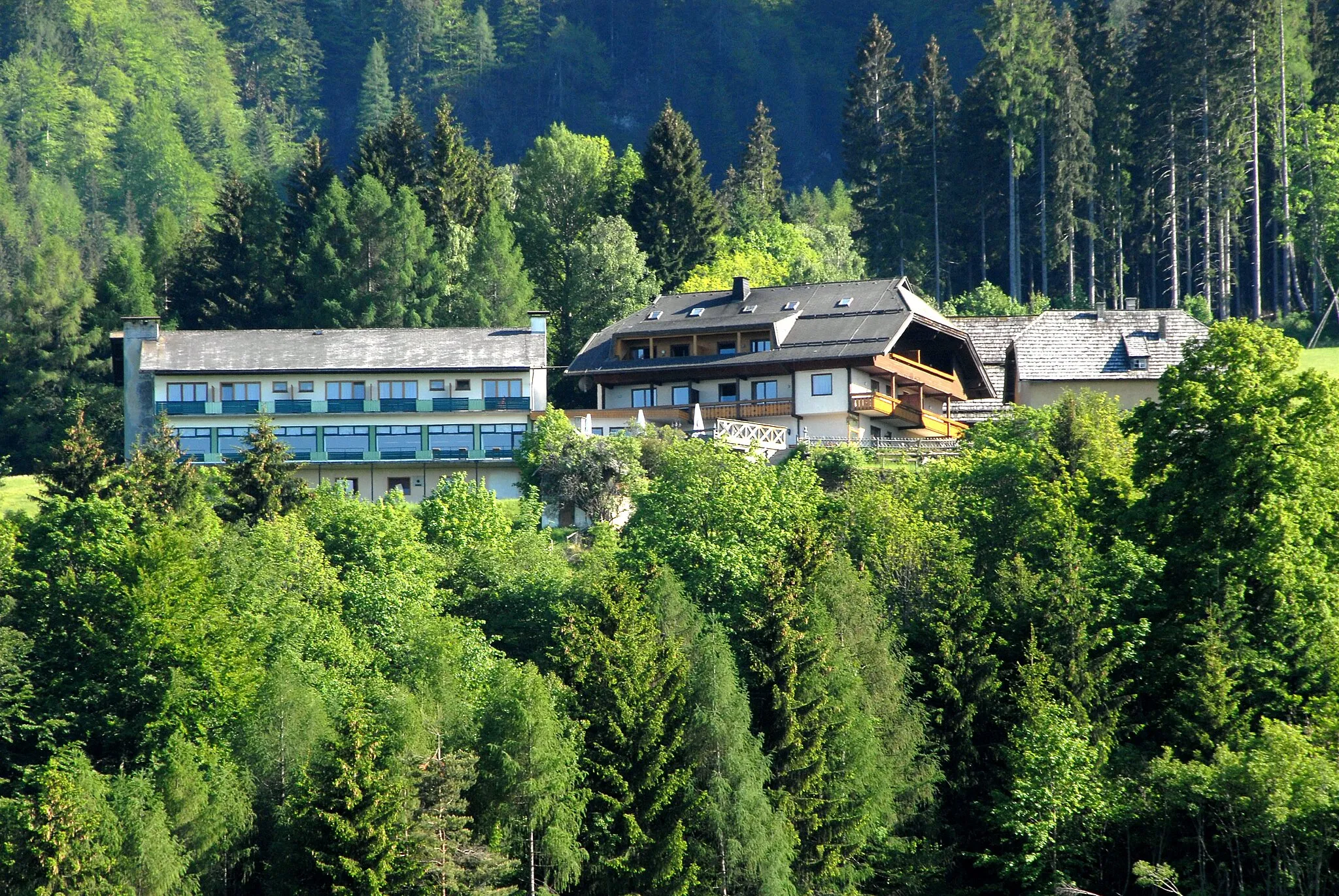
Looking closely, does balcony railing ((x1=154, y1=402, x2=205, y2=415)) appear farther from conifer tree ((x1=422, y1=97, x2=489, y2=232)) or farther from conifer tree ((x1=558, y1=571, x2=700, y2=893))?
conifer tree ((x1=558, y1=571, x2=700, y2=893))

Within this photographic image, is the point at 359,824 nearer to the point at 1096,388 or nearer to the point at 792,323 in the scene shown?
the point at 792,323

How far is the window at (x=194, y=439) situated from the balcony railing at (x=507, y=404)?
35.4ft

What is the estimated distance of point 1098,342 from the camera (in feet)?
264

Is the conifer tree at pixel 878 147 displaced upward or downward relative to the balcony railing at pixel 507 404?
upward

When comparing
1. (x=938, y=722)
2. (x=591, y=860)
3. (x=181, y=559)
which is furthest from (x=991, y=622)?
(x=181, y=559)

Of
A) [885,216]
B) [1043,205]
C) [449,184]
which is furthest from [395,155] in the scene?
[1043,205]

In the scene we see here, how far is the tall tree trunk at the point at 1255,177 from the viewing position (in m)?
94.6

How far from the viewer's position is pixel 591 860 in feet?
163

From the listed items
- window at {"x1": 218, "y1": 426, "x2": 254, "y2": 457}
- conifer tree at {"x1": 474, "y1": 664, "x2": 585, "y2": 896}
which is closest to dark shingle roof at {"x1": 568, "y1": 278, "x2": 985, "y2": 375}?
window at {"x1": 218, "y1": 426, "x2": 254, "y2": 457}

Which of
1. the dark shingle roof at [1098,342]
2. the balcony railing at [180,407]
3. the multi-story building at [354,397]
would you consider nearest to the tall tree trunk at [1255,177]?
the dark shingle roof at [1098,342]

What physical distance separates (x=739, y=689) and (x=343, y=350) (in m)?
33.1

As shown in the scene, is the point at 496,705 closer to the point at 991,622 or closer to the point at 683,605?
the point at 683,605

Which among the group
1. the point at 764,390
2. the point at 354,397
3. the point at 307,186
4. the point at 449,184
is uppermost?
the point at 449,184

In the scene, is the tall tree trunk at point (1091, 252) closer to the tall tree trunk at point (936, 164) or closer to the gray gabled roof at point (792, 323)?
the tall tree trunk at point (936, 164)
